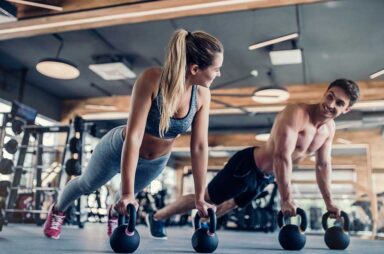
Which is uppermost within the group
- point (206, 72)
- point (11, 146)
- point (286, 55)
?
point (286, 55)

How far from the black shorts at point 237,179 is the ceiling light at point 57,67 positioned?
9.21 ft

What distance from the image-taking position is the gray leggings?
59.6 inches

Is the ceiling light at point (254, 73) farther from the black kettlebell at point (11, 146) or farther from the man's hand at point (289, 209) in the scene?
the man's hand at point (289, 209)

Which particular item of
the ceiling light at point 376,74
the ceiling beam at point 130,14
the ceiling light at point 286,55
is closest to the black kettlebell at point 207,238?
the ceiling beam at point 130,14

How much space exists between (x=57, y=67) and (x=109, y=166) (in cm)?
329

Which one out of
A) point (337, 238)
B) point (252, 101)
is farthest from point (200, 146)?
point (252, 101)

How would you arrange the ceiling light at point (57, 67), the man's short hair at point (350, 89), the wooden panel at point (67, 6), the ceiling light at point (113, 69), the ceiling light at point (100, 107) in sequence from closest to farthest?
the man's short hair at point (350, 89)
the wooden panel at point (67, 6)
the ceiling light at point (57, 67)
the ceiling light at point (113, 69)
the ceiling light at point (100, 107)

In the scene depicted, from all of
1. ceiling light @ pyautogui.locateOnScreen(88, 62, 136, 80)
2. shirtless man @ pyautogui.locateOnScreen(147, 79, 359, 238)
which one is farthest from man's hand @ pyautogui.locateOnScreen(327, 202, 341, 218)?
ceiling light @ pyautogui.locateOnScreen(88, 62, 136, 80)

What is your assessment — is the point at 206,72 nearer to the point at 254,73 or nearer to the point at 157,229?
the point at 157,229

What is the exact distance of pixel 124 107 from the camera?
7.09 meters

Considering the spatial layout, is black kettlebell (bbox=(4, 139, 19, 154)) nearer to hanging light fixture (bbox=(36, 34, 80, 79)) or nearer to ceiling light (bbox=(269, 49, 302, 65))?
hanging light fixture (bbox=(36, 34, 80, 79))

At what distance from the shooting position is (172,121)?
142 cm

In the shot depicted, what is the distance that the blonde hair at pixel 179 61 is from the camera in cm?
131

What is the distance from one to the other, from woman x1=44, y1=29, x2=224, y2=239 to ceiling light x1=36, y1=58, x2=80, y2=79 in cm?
301
